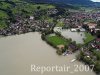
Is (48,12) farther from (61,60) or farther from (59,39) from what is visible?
(61,60)

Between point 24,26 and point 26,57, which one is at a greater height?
point 26,57

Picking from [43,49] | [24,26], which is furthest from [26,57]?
[24,26]

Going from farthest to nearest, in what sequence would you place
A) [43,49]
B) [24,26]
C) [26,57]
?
[24,26], [43,49], [26,57]

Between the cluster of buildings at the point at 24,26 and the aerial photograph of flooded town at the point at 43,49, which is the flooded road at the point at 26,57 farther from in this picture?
the cluster of buildings at the point at 24,26

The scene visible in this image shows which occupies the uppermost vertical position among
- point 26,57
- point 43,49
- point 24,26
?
point 26,57

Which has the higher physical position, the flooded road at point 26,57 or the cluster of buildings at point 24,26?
the flooded road at point 26,57

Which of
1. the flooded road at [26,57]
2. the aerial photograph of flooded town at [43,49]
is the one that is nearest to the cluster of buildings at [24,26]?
the aerial photograph of flooded town at [43,49]

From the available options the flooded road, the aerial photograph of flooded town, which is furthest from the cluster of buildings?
the flooded road

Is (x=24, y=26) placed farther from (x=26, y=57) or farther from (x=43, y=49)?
(x=26, y=57)
